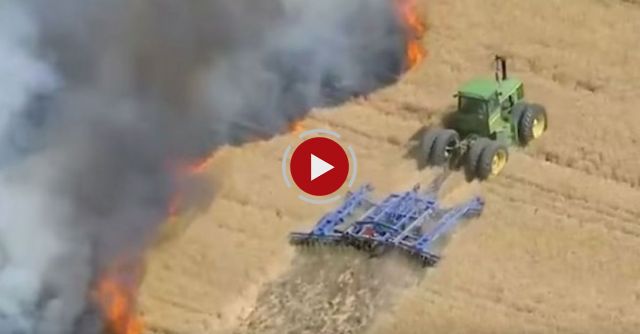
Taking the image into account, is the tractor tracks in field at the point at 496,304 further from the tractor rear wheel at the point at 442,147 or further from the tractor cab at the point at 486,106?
the tractor cab at the point at 486,106

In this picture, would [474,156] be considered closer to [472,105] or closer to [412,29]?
[472,105]

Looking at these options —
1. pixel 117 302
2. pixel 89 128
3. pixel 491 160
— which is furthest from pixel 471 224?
pixel 89 128

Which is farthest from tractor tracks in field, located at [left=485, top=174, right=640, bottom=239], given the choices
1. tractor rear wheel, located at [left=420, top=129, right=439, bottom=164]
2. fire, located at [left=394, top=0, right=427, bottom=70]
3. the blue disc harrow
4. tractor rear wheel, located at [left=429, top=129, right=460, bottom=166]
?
fire, located at [left=394, top=0, right=427, bottom=70]

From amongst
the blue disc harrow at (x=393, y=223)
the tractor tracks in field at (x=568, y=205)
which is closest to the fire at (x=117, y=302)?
the blue disc harrow at (x=393, y=223)

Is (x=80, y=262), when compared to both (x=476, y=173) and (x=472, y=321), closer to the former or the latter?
(x=472, y=321)

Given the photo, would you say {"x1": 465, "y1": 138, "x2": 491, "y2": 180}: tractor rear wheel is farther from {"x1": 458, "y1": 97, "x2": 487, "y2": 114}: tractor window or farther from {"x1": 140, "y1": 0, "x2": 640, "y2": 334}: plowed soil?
{"x1": 458, "y1": 97, "x2": 487, "y2": 114}: tractor window

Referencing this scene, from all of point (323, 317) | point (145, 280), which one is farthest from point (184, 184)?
point (323, 317)
